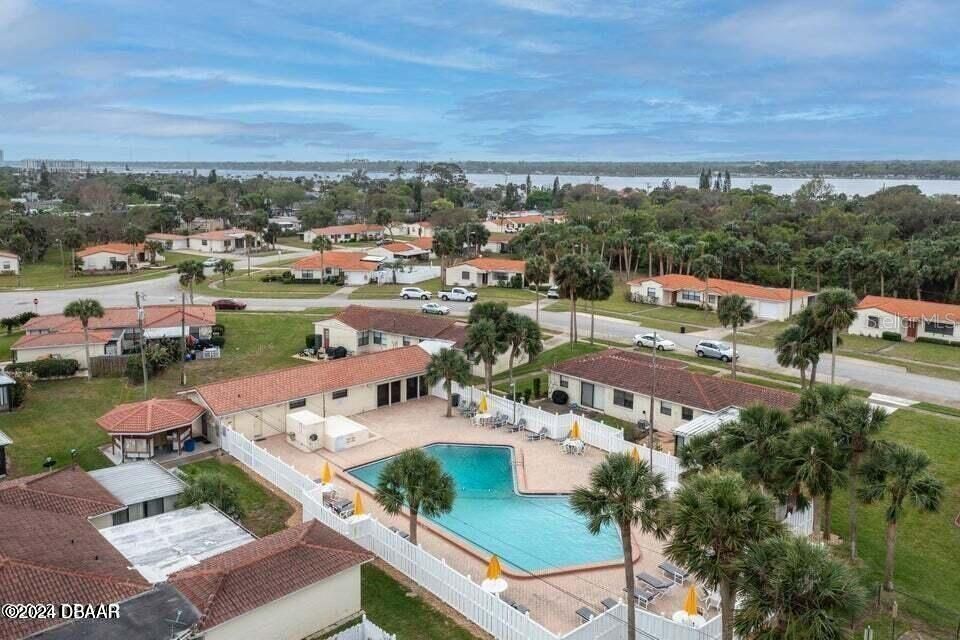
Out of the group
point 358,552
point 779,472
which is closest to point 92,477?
point 358,552

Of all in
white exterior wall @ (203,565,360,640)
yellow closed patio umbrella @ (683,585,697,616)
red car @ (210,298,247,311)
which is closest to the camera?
white exterior wall @ (203,565,360,640)

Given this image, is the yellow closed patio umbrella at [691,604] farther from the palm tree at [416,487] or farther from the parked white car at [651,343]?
the parked white car at [651,343]

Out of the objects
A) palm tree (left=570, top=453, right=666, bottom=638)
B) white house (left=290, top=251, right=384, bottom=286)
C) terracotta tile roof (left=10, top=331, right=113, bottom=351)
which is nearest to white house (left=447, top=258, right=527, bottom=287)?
white house (left=290, top=251, right=384, bottom=286)

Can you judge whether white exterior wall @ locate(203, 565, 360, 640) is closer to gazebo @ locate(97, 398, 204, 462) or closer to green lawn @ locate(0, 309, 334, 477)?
gazebo @ locate(97, 398, 204, 462)

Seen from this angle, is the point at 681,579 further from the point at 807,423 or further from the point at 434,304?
the point at 434,304

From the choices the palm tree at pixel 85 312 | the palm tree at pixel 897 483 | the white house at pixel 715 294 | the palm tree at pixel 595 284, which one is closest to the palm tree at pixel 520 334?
the palm tree at pixel 595 284

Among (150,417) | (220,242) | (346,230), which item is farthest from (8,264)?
(150,417)
